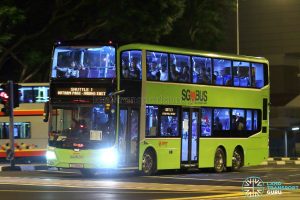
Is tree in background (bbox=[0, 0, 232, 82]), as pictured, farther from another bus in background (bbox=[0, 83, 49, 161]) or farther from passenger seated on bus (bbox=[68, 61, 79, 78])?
passenger seated on bus (bbox=[68, 61, 79, 78])

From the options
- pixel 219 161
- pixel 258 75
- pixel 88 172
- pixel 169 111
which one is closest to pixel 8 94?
pixel 88 172

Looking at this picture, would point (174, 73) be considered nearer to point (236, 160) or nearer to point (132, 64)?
point (132, 64)

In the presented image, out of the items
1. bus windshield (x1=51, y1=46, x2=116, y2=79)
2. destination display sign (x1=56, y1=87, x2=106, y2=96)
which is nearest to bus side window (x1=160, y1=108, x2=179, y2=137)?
destination display sign (x1=56, y1=87, x2=106, y2=96)

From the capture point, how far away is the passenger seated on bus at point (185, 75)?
2627 centimetres

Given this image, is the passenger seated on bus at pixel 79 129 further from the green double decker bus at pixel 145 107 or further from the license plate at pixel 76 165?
the license plate at pixel 76 165

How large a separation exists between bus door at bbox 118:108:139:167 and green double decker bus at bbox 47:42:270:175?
34 millimetres

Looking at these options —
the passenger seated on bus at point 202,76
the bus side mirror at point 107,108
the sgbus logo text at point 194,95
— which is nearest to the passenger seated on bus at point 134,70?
the bus side mirror at point 107,108

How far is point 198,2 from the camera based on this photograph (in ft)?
148

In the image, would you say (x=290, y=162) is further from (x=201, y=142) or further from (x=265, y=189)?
(x=265, y=189)

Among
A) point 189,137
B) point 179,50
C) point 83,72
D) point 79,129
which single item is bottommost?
point 189,137

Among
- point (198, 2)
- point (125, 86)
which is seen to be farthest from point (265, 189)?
point (198, 2)

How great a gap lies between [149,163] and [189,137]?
2.28 metres

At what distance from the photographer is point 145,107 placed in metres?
24.9

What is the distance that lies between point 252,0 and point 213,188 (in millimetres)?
41614
